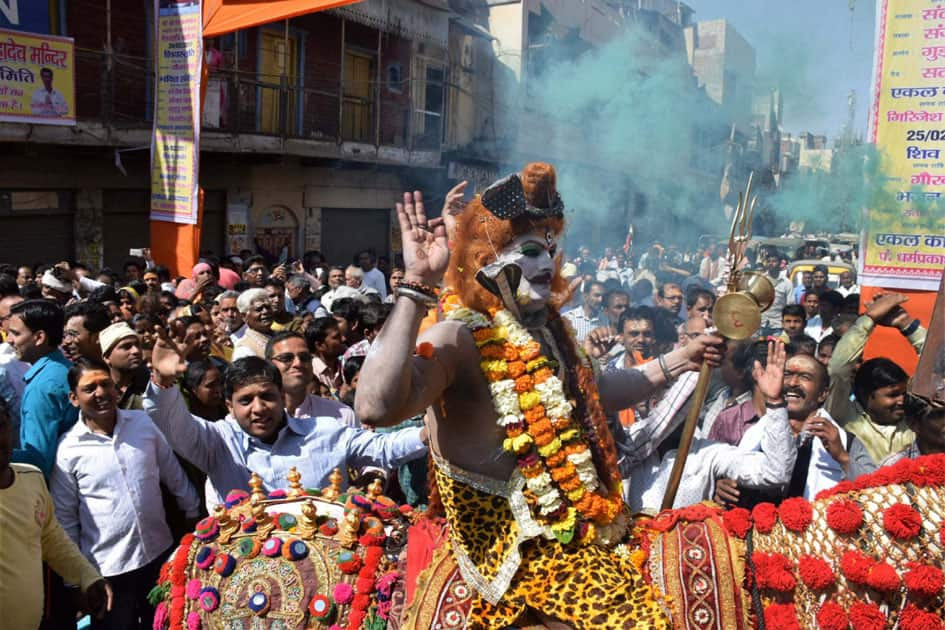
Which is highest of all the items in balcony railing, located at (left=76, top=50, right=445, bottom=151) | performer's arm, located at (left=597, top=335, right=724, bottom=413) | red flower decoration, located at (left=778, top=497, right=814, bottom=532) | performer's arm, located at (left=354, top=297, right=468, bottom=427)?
balcony railing, located at (left=76, top=50, right=445, bottom=151)

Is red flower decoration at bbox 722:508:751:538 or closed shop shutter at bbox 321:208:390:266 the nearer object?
red flower decoration at bbox 722:508:751:538

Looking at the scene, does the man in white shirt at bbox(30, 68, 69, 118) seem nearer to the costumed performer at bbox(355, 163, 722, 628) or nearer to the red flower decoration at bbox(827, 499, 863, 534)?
the costumed performer at bbox(355, 163, 722, 628)

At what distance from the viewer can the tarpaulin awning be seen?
9.06m

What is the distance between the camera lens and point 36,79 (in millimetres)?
11453

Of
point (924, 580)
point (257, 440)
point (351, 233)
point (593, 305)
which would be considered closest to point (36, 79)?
point (593, 305)

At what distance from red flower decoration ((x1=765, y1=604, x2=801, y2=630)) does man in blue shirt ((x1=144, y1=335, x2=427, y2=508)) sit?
5.67 feet

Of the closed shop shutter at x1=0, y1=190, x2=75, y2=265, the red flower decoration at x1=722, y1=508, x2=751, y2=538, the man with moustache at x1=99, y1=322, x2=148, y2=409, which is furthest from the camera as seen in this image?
the closed shop shutter at x1=0, y1=190, x2=75, y2=265

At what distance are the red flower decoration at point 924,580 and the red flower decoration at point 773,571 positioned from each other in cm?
32

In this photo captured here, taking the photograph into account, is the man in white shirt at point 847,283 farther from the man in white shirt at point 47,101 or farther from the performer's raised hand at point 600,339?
the man in white shirt at point 47,101

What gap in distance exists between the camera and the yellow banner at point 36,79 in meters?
11.0

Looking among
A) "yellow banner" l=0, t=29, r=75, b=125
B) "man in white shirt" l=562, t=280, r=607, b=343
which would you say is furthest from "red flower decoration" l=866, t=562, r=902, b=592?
"yellow banner" l=0, t=29, r=75, b=125

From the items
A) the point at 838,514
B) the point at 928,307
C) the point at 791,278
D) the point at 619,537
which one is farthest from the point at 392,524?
the point at 791,278

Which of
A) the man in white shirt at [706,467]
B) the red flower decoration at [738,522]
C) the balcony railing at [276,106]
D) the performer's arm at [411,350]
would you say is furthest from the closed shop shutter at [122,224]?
the red flower decoration at [738,522]

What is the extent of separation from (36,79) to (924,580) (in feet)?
39.8
